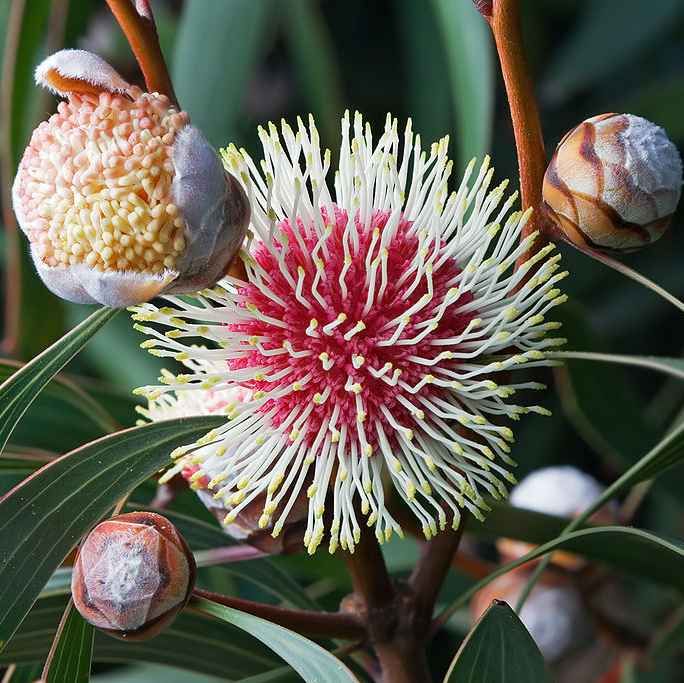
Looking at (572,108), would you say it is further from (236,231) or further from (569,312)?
(236,231)

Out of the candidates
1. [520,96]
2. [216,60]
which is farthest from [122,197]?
[216,60]

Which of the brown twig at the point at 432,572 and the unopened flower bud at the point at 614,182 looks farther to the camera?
the brown twig at the point at 432,572

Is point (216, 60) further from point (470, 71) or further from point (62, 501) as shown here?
point (62, 501)

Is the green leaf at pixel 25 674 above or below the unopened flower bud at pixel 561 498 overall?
below

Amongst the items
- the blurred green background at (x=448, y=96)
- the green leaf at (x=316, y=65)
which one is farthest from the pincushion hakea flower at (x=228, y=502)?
the green leaf at (x=316, y=65)

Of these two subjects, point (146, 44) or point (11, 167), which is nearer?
point (146, 44)

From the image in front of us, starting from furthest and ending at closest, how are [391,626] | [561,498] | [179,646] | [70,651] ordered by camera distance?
1. [561,498]
2. [179,646]
3. [391,626]
4. [70,651]

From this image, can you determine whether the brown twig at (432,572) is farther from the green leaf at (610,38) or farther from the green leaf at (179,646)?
the green leaf at (610,38)
